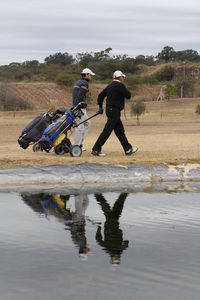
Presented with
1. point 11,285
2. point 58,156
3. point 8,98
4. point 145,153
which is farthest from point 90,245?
point 8,98

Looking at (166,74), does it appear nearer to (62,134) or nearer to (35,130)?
(35,130)

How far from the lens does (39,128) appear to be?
1519 centimetres

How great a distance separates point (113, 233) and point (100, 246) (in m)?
0.75

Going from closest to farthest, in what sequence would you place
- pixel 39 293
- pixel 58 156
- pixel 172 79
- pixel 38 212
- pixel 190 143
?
pixel 39 293 < pixel 38 212 < pixel 58 156 < pixel 190 143 < pixel 172 79

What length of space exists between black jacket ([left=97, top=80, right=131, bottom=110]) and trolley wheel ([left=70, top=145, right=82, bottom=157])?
0.98 m

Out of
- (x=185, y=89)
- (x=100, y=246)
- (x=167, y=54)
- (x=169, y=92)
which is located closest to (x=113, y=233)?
(x=100, y=246)

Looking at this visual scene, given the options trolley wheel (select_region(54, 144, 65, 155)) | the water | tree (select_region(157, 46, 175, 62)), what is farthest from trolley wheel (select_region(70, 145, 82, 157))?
tree (select_region(157, 46, 175, 62))

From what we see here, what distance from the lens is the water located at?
672 cm

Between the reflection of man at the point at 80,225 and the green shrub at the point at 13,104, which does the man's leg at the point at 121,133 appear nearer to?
the reflection of man at the point at 80,225

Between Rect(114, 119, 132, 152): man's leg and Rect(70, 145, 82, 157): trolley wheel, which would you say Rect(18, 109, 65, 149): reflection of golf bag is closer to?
Rect(70, 145, 82, 157): trolley wheel

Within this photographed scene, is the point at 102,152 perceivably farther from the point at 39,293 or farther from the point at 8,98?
the point at 8,98

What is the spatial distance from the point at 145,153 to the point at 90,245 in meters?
7.78

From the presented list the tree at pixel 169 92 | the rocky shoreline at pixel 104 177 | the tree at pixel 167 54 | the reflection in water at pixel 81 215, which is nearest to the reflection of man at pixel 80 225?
the reflection in water at pixel 81 215

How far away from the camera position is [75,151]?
593 inches
